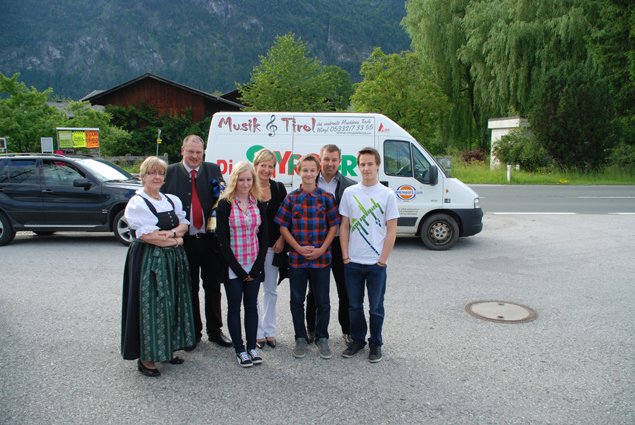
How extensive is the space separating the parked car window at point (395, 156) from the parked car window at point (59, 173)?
Answer: 5442mm

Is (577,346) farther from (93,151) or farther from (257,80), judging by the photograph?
(257,80)

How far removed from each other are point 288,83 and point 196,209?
32117 millimetres

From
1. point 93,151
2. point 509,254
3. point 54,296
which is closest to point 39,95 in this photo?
point 93,151

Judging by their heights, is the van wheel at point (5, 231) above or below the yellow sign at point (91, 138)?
below

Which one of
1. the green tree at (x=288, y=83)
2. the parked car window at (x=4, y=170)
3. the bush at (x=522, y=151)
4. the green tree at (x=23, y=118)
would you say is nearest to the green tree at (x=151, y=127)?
the green tree at (x=288, y=83)

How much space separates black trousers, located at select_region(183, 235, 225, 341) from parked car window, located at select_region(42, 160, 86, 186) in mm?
5892

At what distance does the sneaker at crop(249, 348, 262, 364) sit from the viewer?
13.9 feet

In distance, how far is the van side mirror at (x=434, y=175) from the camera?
8.93m

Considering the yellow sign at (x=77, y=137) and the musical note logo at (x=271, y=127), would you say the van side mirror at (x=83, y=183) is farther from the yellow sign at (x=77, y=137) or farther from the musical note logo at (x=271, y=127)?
the yellow sign at (x=77, y=137)

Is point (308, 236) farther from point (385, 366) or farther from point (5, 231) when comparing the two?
point (5, 231)

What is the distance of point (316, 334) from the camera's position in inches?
180

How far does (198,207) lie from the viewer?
179 inches

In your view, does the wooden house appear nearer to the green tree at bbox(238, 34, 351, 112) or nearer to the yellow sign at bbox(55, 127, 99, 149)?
the green tree at bbox(238, 34, 351, 112)

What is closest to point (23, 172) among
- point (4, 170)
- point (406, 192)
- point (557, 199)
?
point (4, 170)
